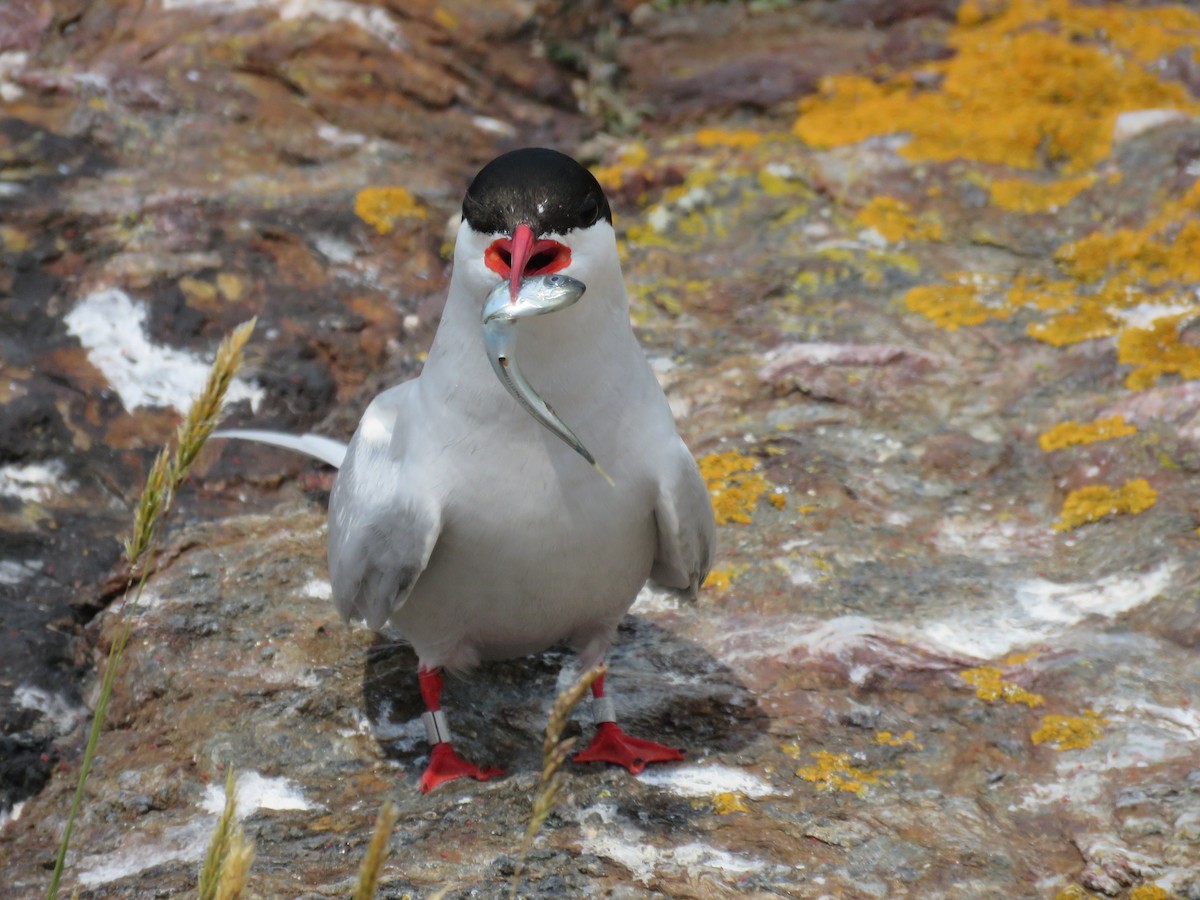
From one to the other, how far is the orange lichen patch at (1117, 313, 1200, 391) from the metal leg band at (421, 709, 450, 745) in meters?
2.73

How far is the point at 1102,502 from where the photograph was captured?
422cm

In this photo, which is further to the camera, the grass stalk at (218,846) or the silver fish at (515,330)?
the silver fish at (515,330)

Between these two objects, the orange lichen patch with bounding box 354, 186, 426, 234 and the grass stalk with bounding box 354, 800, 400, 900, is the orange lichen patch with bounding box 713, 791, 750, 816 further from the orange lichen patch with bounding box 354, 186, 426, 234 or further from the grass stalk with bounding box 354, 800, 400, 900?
the orange lichen patch with bounding box 354, 186, 426, 234

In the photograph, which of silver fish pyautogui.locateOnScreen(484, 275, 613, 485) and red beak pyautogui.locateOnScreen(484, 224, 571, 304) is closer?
silver fish pyautogui.locateOnScreen(484, 275, 613, 485)

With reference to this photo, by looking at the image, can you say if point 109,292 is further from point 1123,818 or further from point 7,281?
point 1123,818

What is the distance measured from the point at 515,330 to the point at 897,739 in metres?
1.63

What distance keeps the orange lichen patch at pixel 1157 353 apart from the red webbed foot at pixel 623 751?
2.29 m

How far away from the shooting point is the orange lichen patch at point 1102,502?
414cm

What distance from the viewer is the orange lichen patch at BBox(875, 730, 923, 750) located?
351 cm

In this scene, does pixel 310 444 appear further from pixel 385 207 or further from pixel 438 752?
pixel 385 207

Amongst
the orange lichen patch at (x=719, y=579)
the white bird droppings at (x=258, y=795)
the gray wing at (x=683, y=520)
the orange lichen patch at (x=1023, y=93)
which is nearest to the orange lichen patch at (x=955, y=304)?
the orange lichen patch at (x=1023, y=93)

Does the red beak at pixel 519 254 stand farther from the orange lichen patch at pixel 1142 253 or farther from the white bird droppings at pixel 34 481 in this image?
the orange lichen patch at pixel 1142 253

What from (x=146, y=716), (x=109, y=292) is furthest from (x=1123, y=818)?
(x=109, y=292)

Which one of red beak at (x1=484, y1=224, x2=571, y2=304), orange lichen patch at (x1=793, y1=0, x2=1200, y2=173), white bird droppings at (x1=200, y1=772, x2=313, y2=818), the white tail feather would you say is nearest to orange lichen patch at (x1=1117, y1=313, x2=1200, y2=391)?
orange lichen patch at (x1=793, y1=0, x2=1200, y2=173)
